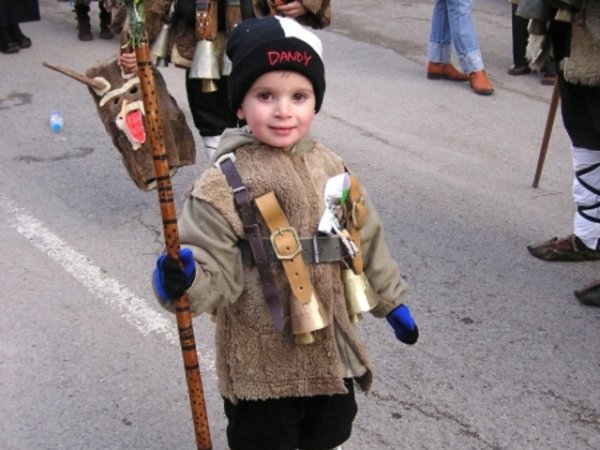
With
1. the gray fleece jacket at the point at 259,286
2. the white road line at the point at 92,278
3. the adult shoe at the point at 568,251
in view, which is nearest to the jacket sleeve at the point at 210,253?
the gray fleece jacket at the point at 259,286

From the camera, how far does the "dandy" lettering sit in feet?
7.24

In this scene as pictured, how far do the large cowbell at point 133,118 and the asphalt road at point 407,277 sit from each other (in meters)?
0.46

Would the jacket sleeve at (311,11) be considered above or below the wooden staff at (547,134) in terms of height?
above

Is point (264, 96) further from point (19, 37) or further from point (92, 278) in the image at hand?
point (19, 37)

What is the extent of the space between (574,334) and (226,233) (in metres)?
2.25

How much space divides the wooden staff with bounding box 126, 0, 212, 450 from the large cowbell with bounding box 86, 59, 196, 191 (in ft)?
7.53

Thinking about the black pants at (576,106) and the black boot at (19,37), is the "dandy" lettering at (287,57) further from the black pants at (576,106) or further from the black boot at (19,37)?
the black boot at (19,37)

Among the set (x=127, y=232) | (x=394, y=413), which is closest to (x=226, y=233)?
(x=394, y=413)

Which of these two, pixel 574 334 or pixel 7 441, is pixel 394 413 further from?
pixel 7 441

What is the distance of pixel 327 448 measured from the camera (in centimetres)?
255

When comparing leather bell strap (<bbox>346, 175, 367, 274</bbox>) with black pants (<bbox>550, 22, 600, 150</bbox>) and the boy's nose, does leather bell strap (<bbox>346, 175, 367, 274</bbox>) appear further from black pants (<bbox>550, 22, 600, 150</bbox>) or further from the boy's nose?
black pants (<bbox>550, 22, 600, 150</bbox>)

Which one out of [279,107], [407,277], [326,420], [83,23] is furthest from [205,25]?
[83,23]

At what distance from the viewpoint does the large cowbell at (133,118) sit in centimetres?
447

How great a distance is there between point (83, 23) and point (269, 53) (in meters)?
7.65
